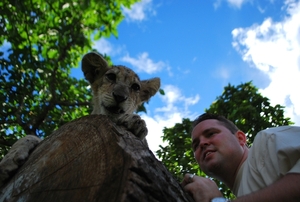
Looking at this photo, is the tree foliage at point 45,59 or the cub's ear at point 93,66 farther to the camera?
the tree foliage at point 45,59

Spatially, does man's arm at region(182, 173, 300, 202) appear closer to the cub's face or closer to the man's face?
the man's face

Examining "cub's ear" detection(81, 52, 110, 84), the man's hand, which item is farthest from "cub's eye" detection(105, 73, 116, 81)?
the man's hand

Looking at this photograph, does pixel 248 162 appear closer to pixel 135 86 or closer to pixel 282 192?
pixel 282 192

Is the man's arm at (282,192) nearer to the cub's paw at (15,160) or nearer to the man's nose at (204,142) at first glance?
the man's nose at (204,142)

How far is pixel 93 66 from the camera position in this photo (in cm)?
730

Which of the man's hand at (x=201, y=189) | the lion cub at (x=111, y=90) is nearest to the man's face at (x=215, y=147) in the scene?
the lion cub at (x=111, y=90)

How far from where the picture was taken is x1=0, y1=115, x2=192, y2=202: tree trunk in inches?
68.7

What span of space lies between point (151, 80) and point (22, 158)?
517 cm

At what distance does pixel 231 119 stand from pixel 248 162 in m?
6.94

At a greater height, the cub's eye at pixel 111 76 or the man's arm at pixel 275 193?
the cub's eye at pixel 111 76

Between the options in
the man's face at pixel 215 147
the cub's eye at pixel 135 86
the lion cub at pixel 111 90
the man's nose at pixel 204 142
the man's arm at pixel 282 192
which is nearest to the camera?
the man's arm at pixel 282 192

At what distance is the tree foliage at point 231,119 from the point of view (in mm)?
9445

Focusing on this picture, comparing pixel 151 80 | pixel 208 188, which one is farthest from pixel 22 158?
pixel 151 80

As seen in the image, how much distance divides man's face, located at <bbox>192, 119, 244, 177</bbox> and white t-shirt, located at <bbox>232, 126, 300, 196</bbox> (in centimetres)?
66
